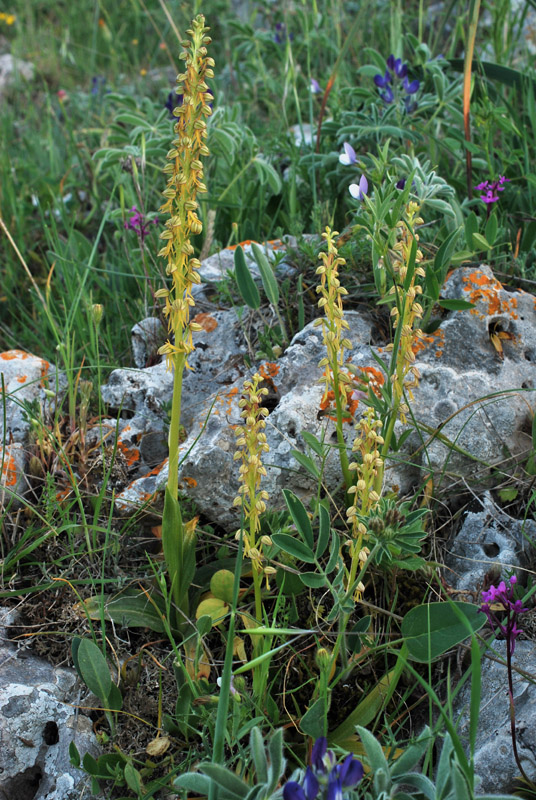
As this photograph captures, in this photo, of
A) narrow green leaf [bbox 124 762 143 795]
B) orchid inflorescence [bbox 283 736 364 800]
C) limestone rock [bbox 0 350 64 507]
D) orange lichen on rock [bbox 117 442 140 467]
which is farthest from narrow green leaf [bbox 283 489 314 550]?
limestone rock [bbox 0 350 64 507]

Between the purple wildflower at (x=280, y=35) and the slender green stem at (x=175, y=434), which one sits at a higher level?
the purple wildflower at (x=280, y=35)

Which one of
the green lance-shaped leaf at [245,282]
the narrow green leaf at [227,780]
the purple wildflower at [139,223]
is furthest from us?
the purple wildflower at [139,223]

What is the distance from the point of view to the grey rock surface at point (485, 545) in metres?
1.88

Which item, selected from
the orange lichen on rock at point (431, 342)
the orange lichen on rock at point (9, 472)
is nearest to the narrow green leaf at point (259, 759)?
the orange lichen on rock at point (9, 472)

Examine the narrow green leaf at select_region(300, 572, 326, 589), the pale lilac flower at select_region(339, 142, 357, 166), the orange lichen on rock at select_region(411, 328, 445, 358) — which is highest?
the pale lilac flower at select_region(339, 142, 357, 166)

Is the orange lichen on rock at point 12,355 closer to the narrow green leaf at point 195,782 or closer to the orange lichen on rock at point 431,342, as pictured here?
the orange lichen on rock at point 431,342

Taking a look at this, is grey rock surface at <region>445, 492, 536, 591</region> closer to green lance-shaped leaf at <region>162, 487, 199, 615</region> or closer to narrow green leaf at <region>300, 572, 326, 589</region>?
narrow green leaf at <region>300, 572, 326, 589</region>

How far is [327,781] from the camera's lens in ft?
3.82

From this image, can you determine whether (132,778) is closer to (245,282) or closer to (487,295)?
(245,282)

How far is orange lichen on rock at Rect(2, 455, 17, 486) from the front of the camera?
210cm

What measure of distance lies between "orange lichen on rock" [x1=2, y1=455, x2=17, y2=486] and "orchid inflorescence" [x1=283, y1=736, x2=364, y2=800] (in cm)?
130

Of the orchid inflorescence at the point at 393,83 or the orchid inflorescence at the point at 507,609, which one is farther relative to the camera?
the orchid inflorescence at the point at 393,83

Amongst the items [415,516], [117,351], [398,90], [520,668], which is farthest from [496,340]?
[117,351]

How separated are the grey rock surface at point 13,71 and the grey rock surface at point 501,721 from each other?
18.1 feet
